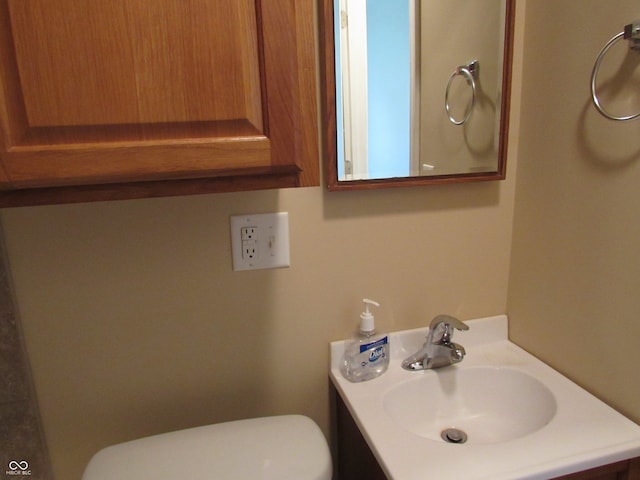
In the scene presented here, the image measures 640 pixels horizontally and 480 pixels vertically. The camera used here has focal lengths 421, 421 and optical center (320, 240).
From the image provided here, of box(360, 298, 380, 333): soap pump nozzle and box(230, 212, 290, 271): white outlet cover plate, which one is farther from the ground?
box(230, 212, 290, 271): white outlet cover plate

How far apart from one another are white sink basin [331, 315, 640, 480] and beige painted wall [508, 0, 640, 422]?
7cm

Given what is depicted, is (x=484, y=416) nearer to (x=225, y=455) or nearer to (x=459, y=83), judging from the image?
(x=225, y=455)

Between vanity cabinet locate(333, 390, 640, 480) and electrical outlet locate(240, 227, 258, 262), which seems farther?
electrical outlet locate(240, 227, 258, 262)

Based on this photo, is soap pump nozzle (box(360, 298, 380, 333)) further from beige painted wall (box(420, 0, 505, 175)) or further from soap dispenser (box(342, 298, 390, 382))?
beige painted wall (box(420, 0, 505, 175))

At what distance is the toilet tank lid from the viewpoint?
719 mm

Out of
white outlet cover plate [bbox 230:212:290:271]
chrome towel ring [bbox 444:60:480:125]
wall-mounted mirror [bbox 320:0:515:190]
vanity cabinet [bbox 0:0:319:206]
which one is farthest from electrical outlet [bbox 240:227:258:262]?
chrome towel ring [bbox 444:60:480:125]

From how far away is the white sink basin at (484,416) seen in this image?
70 cm

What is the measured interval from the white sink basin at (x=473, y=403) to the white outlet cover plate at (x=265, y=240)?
38 cm

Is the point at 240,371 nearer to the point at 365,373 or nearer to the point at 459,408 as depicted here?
the point at 365,373

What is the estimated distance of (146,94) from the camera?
1.77 ft

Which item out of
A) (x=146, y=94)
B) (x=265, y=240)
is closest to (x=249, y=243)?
(x=265, y=240)

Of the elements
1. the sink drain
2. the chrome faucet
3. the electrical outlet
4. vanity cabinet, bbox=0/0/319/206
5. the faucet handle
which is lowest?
the sink drain

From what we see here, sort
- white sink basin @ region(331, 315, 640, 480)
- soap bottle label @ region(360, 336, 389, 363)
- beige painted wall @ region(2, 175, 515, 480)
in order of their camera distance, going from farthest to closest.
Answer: soap bottle label @ region(360, 336, 389, 363) → beige painted wall @ region(2, 175, 515, 480) → white sink basin @ region(331, 315, 640, 480)

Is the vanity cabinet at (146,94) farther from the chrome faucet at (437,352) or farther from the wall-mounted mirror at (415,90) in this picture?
the chrome faucet at (437,352)
